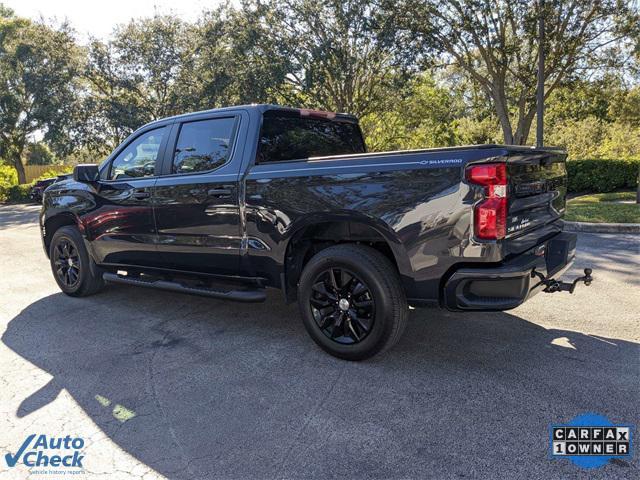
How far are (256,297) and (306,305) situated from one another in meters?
0.47

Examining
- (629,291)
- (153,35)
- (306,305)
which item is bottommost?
(629,291)

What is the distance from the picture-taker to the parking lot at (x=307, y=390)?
2.48 metres

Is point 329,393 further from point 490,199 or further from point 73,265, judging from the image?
point 73,265

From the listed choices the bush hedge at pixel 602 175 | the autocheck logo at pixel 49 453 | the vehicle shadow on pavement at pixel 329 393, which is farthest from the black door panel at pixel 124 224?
the bush hedge at pixel 602 175

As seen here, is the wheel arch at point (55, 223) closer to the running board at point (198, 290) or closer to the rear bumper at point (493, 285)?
the running board at point (198, 290)

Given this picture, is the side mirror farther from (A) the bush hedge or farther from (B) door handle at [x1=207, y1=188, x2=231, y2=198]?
(A) the bush hedge

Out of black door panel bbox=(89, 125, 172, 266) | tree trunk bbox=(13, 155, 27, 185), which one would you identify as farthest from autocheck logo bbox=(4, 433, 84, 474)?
tree trunk bbox=(13, 155, 27, 185)

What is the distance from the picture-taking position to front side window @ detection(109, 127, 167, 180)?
4719 mm

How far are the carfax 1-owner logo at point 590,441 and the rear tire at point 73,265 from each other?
4.88 meters

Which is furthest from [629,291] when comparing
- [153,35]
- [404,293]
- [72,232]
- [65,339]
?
[153,35]

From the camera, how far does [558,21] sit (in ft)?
44.5

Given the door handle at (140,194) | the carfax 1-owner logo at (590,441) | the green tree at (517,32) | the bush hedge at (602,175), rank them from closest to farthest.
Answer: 1. the carfax 1-owner logo at (590,441)
2. the door handle at (140,194)
3. the green tree at (517,32)
4. the bush hedge at (602,175)

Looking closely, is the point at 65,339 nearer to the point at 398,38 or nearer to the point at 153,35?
the point at 398,38

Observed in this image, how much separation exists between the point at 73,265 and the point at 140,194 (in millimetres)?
1635
